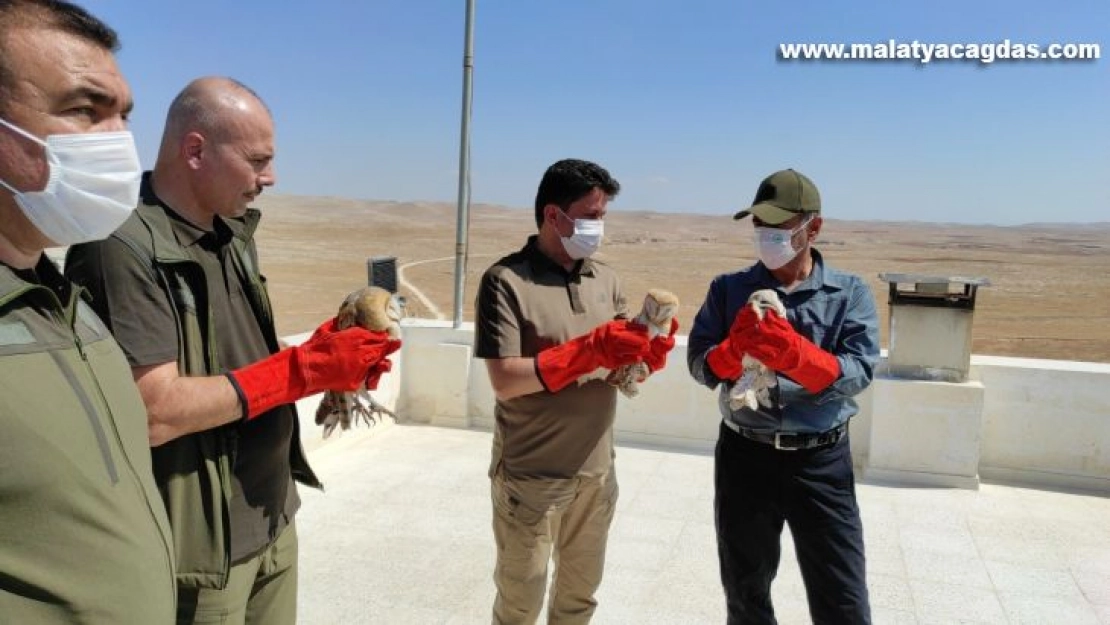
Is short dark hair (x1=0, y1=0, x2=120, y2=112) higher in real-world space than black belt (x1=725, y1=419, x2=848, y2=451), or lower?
higher

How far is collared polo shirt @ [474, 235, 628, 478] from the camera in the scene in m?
2.72

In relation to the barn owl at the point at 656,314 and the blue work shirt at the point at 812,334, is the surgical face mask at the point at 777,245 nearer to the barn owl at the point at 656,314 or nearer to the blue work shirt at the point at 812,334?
the blue work shirt at the point at 812,334

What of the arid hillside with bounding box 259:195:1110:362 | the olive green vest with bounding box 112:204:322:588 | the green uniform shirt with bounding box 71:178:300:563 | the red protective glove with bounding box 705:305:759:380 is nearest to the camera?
the green uniform shirt with bounding box 71:178:300:563

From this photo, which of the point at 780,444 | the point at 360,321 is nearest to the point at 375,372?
the point at 360,321

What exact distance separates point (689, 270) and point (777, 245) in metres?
28.9

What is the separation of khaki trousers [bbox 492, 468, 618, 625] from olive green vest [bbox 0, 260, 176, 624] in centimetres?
149

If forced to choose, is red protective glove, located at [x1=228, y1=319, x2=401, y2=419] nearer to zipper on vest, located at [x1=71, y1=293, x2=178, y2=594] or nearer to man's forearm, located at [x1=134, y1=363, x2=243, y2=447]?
man's forearm, located at [x1=134, y1=363, x2=243, y2=447]

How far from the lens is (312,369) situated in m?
2.04

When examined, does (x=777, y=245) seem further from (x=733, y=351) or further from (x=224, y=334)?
(x=224, y=334)

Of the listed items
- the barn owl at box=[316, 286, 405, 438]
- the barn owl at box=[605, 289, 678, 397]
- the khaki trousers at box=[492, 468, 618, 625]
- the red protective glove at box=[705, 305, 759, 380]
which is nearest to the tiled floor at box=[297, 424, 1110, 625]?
the khaki trousers at box=[492, 468, 618, 625]

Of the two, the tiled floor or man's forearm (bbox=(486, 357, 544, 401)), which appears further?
the tiled floor

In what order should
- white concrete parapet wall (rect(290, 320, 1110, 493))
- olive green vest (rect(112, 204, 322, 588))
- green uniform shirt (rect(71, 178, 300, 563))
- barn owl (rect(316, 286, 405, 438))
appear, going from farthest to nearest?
white concrete parapet wall (rect(290, 320, 1110, 493))
barn owl (rect(316, 286, 405, 438))
olive green vest (rect(112, 204, 322, 588))
green uniform shirt (rect(71, 178, 300, 563))

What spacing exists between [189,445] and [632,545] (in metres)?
3.18

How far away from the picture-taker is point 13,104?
1.23 metres
